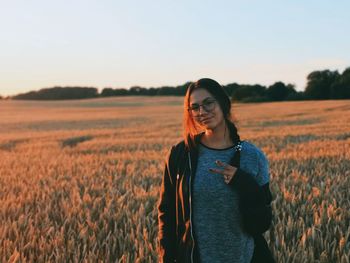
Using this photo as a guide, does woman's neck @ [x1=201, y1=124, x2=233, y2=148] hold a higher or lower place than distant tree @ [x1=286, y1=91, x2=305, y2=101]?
higher

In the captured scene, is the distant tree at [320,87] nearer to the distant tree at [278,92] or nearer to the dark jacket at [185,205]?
the distant tree at [278,92]

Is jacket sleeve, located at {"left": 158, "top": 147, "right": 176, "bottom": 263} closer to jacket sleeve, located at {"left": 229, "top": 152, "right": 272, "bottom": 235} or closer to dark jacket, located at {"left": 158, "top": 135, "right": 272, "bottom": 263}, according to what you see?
dark jacket, located at {"left": 158, "top": 135, "right": 272, "bottom": 263}

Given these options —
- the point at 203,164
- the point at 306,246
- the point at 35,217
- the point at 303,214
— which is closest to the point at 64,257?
the point at 35,217

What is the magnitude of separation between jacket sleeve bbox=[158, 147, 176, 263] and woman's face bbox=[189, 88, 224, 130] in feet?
0.98

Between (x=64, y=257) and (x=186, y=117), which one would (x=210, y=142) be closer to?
(x=186, y=117)

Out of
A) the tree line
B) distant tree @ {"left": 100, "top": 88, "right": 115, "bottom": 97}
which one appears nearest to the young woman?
the tree line

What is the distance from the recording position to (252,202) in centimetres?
220

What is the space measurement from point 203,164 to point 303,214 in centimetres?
219

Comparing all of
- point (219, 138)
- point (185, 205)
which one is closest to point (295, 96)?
point (219, 138)

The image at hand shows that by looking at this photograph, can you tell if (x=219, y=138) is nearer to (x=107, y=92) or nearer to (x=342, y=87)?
(x=342, y=87)

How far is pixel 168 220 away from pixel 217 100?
0.78m

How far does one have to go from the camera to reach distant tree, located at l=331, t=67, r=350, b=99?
188ft

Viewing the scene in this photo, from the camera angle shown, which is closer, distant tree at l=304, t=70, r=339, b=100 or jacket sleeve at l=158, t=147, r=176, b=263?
jacket sleeve at l=158, t=147, r=176, b=263

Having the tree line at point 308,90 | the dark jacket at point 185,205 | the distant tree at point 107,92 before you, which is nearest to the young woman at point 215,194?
the dark jacket at point 185,205
